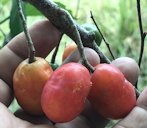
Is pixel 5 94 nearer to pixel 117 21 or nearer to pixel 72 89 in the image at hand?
pixel 72 89

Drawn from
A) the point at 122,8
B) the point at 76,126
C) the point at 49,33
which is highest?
the point at 49,33

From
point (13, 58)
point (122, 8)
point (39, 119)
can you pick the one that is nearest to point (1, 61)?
point (13, 58)

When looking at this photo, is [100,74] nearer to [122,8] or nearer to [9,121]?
[9,121]

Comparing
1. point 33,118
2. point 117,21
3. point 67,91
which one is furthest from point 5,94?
point 117,21

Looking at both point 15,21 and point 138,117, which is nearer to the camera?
point 138,117

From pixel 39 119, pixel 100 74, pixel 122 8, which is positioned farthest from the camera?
pixel 122 8

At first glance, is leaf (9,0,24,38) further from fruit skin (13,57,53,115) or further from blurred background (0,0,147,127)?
Answer: blurred background (0,0,147,127)

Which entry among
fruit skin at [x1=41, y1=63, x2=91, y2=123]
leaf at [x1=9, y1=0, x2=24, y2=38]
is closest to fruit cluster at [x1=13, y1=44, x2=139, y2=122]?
fruit skin at [x1=41, y1=63, x2=91, y2=123]
